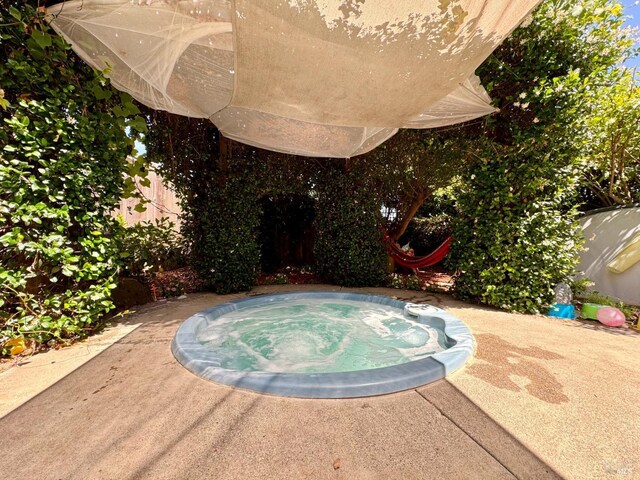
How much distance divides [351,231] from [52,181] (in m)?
3.85

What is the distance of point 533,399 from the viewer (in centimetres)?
159

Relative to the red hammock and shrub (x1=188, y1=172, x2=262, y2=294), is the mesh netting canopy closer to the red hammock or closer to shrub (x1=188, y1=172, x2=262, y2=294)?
shrub (x1=188, y1=172, x2=262, y2=294)

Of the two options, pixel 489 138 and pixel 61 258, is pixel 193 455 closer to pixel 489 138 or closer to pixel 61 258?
pixel 61 258

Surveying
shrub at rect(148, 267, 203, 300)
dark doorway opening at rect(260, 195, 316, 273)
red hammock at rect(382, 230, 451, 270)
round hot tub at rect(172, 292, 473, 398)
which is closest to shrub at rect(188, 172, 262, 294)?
shrub at rect(148, 267, 203, 300)

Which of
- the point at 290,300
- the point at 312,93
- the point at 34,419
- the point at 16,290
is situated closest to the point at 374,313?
the point at 290,300

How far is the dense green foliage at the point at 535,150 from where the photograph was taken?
10.6ft

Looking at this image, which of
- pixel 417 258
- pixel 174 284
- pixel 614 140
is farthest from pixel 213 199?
pixel 614 140

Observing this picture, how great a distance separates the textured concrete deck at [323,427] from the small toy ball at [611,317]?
139 centimetres

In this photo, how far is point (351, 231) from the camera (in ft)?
16.4

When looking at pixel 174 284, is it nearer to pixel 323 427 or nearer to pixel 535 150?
pixel 323 427

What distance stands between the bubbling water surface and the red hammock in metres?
2.21

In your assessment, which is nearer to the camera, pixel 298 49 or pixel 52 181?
pixel 298 49

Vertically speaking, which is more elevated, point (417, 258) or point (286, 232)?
point (286, 232)

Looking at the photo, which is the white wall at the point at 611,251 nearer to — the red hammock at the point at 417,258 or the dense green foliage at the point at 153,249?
the red hammock at the point at 417,258
